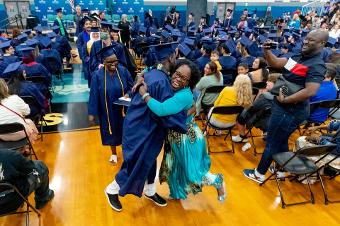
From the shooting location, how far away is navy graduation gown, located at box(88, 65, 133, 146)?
3168 millimetres

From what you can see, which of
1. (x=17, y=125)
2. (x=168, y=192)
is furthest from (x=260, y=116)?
(x=17, y=125)

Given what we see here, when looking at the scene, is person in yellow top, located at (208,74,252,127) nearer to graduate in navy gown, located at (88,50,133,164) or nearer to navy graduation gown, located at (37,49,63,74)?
graduate in navy gown, located at (88,50,133,164)

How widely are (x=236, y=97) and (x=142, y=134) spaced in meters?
1.78

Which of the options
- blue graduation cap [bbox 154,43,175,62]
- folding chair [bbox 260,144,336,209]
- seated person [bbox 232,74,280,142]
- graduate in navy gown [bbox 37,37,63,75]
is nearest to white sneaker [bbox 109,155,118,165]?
blue graduation cap [bbox 154,43,175,62]

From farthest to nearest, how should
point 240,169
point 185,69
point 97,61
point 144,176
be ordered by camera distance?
point 97,61 < point 240,169 < point 144,176 < point 185,69

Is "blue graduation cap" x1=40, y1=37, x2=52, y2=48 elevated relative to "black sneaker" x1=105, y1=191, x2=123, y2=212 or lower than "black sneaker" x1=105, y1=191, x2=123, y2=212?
elevated

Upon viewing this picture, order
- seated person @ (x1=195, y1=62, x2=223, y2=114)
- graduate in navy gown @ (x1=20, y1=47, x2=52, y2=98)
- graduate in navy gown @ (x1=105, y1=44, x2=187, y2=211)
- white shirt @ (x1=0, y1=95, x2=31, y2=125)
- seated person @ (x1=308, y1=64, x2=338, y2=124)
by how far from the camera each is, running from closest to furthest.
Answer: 1. graduate in navy gown @ (x1=105, y1=44, x2=187, y2=211)
2. white shirt @ (x1=0, y1=95, x2=31, y2=125)
3. seated person @ (x1=308, y1=64, x2=338, y2=124)
4. seated person @ (x1=195, y1=62, x2=223, y2=114)
5. graduate in navy gown @ (x1=20, y1=47, x2=52, y2=98)

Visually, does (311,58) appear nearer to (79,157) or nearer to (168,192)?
(168,192)

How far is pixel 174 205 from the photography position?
292 cm

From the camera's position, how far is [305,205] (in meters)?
2.99

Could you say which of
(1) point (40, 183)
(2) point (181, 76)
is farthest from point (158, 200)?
(2) point (181, 76)

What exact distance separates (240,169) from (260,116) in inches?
31.1

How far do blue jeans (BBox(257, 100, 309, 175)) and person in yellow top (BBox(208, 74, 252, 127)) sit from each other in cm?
69

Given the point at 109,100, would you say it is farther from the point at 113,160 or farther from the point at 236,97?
the point at 236,97
